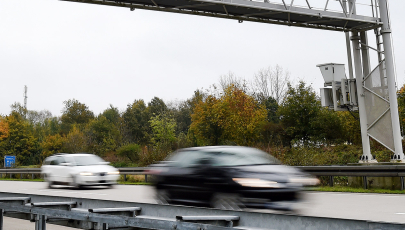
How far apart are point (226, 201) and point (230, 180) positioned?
412 millimetres

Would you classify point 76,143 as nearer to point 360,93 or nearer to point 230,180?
point 360,93

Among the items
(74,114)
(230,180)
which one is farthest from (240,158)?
(74,114)

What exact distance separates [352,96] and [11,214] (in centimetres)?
1774

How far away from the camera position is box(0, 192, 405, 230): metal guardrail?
3.40 m

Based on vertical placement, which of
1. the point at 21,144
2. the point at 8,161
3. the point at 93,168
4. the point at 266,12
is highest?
the point at 266,12

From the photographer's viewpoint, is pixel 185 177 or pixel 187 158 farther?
pixel 187 158

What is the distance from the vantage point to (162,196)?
1066 centimetres

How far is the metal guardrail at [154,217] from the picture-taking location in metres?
3.40

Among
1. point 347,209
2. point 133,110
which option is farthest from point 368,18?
point 133,110

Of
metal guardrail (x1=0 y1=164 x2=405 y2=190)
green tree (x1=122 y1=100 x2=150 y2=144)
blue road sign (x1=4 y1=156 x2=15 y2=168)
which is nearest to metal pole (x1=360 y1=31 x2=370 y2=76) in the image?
metal guardrail (x1=0 y1=164 x2=405 y2=190)

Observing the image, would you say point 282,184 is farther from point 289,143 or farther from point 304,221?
point 289,143

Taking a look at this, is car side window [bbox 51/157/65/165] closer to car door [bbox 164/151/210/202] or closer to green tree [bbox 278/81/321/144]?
car door [bbox 164/151/210/202]

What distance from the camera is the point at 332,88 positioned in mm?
20875

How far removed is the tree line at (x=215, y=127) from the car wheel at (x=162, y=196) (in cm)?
1527
